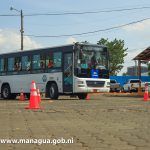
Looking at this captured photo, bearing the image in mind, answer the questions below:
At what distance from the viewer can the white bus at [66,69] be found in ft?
85.9

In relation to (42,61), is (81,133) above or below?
below

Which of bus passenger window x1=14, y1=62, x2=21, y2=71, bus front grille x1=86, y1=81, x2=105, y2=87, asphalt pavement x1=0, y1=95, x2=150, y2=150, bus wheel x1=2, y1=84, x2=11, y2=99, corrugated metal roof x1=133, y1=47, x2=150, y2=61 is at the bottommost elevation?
asphalt pavement x1=0, y1=95, x2=150, y2=150

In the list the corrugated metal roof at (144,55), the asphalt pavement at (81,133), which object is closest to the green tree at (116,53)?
the corrugated metal roof at (144,55)

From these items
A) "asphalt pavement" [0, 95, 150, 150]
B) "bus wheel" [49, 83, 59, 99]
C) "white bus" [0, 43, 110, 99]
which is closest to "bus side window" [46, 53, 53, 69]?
"white bus" [0, 43, 110, 99]

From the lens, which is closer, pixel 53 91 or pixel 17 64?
pixel 53 91

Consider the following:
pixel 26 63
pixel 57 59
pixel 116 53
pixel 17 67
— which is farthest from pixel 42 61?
pixel 116 53

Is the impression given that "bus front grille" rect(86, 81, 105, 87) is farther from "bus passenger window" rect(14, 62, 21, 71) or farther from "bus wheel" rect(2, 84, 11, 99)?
"bus wheel" rect(2, 84, 11, 99)

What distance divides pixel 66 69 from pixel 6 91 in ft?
19.9

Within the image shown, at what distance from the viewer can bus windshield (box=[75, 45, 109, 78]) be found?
26188 mm

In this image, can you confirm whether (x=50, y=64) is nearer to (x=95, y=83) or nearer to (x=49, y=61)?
(x=49, y=61)

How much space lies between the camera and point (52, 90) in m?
26.9

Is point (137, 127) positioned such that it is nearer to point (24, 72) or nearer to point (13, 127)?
point (13, 127)

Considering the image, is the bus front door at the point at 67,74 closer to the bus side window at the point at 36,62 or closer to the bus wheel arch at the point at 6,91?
the bus side window at the point at 36,62

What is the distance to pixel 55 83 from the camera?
27.0m
